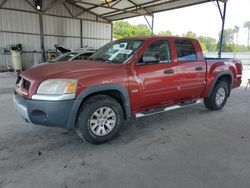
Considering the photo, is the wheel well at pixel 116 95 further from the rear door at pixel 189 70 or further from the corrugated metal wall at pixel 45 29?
the corrugated metal wall at pixel 45 29

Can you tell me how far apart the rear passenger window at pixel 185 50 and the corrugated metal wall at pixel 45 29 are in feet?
41.3

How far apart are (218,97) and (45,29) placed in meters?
13.5

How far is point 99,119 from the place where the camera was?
3.24 meters

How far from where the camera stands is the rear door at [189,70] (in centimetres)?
410

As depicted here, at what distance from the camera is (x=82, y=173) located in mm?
2514

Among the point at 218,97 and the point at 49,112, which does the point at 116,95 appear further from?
the point at 218,97

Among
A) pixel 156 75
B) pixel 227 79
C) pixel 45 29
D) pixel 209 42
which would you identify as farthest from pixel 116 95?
pixel 209 42

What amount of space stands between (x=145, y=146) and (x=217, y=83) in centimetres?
283

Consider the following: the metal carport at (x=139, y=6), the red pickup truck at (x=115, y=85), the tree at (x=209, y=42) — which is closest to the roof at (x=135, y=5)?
the metal carport at (x=139, y=6)

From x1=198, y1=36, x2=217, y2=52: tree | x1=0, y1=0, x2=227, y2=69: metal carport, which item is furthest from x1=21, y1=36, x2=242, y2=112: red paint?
x1=198, y1=36, x2=217, y2=52: tree

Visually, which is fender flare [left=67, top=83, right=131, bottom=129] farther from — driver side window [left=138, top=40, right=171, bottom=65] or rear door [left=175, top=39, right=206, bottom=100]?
rear door [left=175, top=39, right=206, bottom=100]

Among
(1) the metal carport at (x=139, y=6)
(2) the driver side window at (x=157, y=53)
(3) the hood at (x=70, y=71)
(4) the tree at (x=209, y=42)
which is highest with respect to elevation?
(4) the tree at (x=209, y=42)

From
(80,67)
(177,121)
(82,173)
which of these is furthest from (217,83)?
(82,173)

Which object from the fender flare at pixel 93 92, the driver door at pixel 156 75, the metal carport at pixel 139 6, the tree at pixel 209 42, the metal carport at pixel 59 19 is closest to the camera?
the fender flare at pixel 93 92
